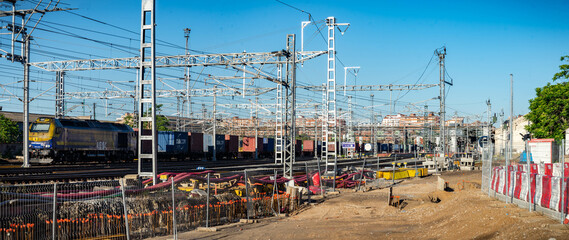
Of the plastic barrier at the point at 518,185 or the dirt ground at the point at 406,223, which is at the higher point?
the plastic barrier at the point at 518,185

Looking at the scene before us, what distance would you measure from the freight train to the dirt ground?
85.1 feet

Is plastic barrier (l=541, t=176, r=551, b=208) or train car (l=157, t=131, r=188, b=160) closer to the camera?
plastic barrier (l=541, t=176, r=551, b=208)

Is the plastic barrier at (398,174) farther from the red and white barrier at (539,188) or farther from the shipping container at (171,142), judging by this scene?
the shipping container at (171,142)

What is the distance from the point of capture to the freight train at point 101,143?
3750cm

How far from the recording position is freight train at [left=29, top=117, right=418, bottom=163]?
3750cm

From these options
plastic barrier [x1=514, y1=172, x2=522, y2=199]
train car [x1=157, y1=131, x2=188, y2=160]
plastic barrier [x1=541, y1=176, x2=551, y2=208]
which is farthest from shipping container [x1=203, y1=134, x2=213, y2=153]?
plastic barrier [x1=541, y1=176, x2=551, y2=208]

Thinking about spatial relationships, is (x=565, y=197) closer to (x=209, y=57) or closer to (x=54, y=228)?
(x=54, y=228)

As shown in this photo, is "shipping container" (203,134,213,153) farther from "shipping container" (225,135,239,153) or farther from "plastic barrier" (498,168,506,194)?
"plastic barrier" (498,168,506,194)

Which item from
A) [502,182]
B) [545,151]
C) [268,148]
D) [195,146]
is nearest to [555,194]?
[502,182]

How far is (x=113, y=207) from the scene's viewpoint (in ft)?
39.7

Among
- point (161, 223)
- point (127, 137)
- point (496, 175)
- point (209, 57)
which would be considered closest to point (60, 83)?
point (127, 137)

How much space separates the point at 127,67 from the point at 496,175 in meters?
27.9

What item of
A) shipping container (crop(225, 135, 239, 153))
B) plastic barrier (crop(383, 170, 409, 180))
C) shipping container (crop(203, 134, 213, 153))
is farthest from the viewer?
shipping container (crop(225, 135, 239, 153))

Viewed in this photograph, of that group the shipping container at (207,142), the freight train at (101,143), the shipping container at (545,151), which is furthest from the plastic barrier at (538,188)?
the shipping container at (207,142)
